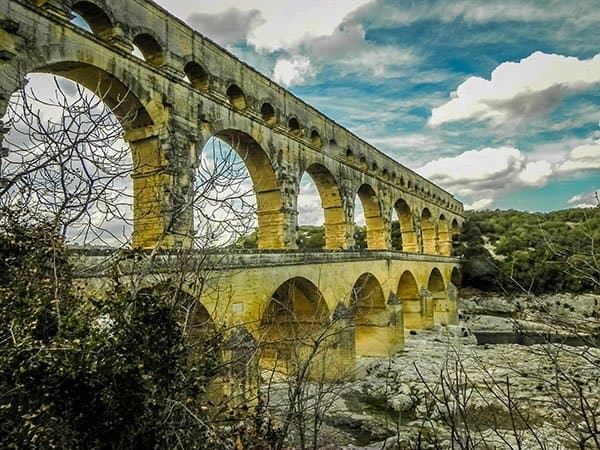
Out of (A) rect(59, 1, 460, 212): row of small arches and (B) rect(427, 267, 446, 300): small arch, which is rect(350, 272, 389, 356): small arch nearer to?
(A) rect(59, 1, 460, 212): row of small arches

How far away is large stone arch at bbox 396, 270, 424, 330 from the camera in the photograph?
23938 millimetres

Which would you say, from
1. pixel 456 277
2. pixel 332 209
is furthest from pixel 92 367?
pixel 456 277

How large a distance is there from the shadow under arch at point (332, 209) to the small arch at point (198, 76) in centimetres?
759

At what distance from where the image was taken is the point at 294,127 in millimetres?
18031

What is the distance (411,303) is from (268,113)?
13.3m

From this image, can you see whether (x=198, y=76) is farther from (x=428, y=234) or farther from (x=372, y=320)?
(x=428, y=234)

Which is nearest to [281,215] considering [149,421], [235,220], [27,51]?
[27,51]

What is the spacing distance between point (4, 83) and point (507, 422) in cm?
1398

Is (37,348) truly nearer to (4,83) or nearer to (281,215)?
(4,83)

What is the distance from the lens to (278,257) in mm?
11547

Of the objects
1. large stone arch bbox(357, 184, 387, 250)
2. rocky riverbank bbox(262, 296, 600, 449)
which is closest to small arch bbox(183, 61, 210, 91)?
rocky riverbank bbox(262, 296, 600, 449)

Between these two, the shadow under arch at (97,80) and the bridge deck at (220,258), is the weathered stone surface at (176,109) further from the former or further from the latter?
the bridge deck at (220,258)

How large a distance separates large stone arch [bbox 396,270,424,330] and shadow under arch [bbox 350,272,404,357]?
Result: 4931 millimetres

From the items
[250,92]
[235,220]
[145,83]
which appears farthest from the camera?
[250,92]
